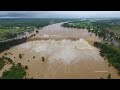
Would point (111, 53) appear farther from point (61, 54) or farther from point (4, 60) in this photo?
point (4, 60)

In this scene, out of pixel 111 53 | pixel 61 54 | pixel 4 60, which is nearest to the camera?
pixel 61 54

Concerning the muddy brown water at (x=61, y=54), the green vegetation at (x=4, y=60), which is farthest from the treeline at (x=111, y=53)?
the green vegetation at (x=4, y=60)

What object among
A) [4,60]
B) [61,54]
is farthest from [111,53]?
[4,60]

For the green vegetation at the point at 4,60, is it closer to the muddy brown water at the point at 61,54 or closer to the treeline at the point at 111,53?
the muddy brown water at the point at 61,54

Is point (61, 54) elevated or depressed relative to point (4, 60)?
elevated

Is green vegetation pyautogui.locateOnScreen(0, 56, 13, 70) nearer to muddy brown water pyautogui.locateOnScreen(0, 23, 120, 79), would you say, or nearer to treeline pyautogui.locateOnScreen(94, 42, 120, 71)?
muddy brown water pyautogui.locateOnScreen(0, 23, 120, 79)
